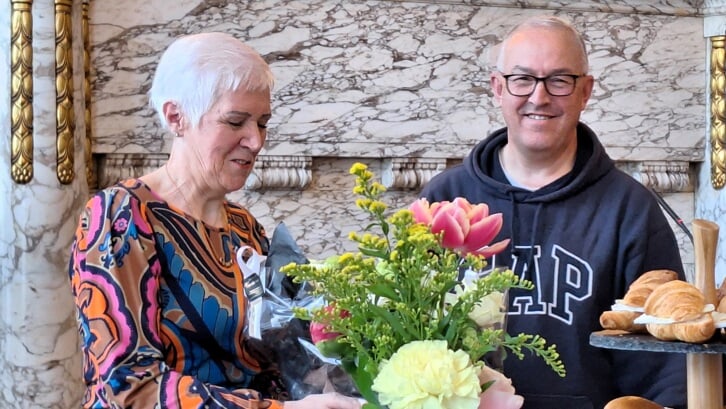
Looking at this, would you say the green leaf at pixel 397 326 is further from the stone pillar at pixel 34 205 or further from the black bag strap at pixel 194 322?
the stone pillar at pixel 34 205

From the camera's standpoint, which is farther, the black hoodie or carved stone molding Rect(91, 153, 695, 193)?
carved stone molding Rect(91, 153, 695, 193)

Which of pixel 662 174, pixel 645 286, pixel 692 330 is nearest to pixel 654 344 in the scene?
pixel 692 330

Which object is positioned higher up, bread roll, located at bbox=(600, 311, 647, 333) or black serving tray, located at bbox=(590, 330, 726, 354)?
black serving tray, located at bbox=(590, 330, 726, 354)

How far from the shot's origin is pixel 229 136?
1721 mm

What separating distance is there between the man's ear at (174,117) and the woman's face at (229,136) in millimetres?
15

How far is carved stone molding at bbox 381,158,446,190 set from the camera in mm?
3695

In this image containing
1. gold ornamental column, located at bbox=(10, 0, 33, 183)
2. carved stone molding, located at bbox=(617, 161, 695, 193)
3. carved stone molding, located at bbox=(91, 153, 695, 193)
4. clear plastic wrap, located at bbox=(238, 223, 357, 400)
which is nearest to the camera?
clear plastic wrap, located at bbox=(238, 223, 357, 400)

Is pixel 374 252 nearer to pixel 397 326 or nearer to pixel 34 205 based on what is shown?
pixel 397 326

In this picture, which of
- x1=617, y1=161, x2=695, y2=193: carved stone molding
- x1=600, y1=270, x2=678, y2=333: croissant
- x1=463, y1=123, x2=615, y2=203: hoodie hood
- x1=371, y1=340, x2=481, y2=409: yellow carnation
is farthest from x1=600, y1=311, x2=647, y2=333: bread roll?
x1=617, y1=161, x2=695, y2=193: carved stone molding

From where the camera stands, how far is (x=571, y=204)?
81.5 inches

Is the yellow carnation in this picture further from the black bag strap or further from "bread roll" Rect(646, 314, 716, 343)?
the black bag strap

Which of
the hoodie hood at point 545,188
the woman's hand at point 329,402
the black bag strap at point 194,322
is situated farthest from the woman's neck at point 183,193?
the hoodie hood at point 545,188

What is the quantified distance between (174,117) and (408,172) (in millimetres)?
2020

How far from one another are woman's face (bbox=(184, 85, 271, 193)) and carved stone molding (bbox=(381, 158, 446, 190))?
1.95m
